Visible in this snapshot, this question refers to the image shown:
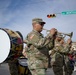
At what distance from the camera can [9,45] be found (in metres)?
6.14

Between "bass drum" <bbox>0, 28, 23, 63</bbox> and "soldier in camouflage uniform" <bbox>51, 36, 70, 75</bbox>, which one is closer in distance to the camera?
"bass drum" <bbox>0, 28, 23, 63</bbox>

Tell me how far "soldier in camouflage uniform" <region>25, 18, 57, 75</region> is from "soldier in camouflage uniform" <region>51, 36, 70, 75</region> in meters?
2.67

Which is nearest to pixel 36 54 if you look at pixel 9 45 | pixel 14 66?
pixel 9 45

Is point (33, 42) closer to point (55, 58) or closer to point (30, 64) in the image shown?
point (30, 64)

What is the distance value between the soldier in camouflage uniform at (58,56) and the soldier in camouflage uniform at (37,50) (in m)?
2.67

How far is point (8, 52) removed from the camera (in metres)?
6.10

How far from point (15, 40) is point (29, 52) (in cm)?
54

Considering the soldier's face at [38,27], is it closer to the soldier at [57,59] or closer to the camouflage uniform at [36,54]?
the camouflage uniform at [36,54]

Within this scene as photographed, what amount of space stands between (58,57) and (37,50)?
9.73 feet

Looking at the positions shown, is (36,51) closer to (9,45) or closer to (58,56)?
(9,45)

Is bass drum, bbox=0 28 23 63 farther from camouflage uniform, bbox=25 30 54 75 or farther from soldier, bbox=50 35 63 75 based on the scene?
soldier, bbox=50 35 63 75

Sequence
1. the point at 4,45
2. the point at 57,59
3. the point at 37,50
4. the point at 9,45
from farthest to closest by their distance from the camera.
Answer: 1. the point at 57,59
2. the point at 4,45
3. the point at 9,45
4. the point at 37,50

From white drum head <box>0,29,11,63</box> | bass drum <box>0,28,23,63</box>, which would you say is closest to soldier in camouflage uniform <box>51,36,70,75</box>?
bass drum <box>0,28,23,63</box>

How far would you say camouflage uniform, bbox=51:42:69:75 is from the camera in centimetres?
843
